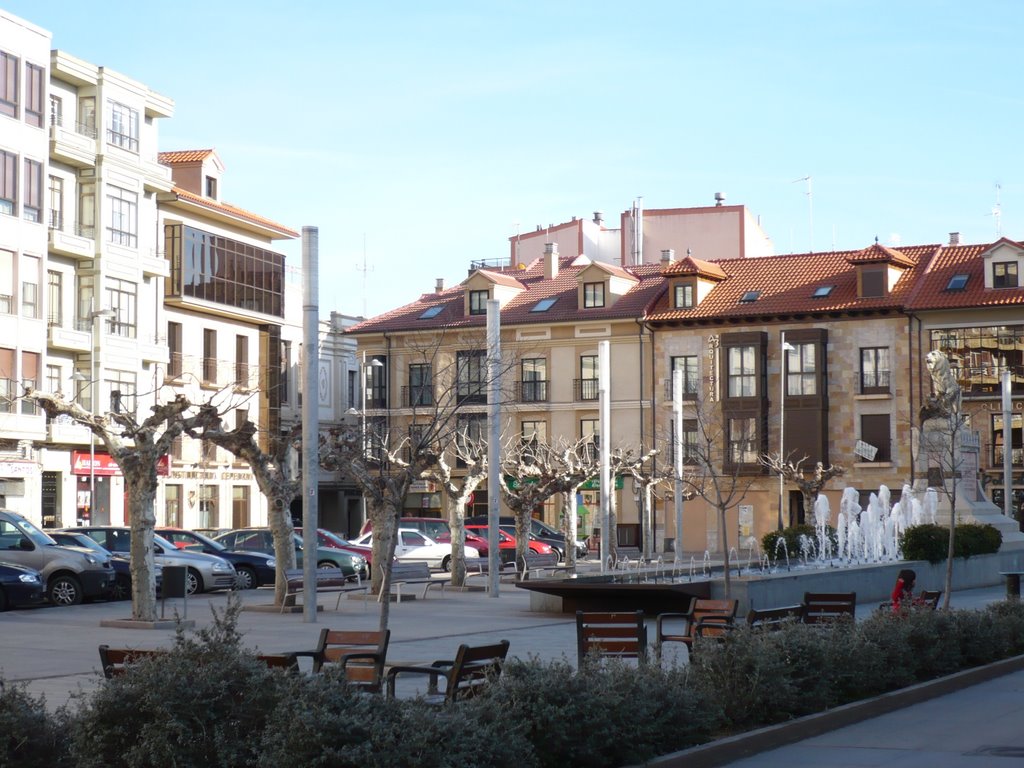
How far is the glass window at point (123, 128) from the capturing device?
52.9m

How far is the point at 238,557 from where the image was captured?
36406mm

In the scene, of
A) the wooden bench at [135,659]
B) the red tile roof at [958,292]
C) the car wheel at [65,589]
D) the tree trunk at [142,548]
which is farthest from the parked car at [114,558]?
the red tile roof at [958,292]

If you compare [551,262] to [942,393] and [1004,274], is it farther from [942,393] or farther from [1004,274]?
[942,393]

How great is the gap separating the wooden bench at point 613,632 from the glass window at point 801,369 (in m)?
49.9

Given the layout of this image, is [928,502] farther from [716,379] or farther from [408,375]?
[408,375]

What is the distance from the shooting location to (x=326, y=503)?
→ 244ft

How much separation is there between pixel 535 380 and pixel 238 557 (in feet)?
112

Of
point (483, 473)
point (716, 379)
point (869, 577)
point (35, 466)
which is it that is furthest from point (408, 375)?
point (869, 577)

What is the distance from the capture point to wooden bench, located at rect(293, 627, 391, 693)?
11.1 m

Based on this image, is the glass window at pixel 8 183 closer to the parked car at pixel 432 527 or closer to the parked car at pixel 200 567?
the parked car at pixel 432 527

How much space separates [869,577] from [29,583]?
1613cm

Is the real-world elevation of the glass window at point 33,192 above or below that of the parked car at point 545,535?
above

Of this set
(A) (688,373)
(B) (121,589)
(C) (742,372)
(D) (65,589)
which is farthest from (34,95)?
(C) (742,372)

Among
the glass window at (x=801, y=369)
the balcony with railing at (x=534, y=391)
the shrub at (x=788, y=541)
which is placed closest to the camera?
the shrub at (x=788, y=541)
